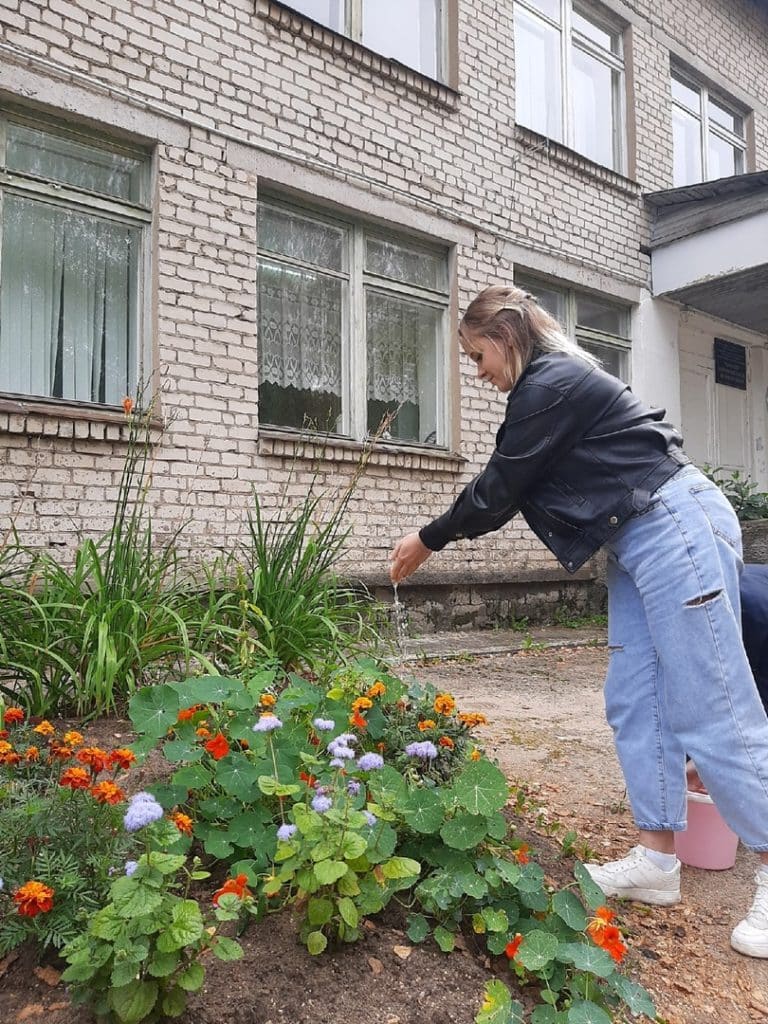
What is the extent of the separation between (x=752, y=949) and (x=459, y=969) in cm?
77

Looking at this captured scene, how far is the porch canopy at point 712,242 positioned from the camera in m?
8.51

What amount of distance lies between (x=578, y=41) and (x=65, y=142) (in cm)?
623

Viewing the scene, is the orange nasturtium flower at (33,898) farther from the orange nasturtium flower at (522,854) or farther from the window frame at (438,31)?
the window frame at (438,31)

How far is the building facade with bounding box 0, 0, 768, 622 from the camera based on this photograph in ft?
17.0

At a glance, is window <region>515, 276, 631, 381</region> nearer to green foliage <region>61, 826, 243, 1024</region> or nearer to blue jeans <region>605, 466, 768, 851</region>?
blue jeans <region>605, 466, 768, 851</region>

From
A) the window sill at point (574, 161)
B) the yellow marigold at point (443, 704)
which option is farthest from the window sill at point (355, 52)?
the yellow marigold at point (443, 704)

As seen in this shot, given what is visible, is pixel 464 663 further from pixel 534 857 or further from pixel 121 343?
pixel 534 857

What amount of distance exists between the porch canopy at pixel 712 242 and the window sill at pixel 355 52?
10.2ft

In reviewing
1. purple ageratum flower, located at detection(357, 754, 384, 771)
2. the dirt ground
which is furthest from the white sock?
purple ageratum flower, located at detection(357, 754, 384, 771)

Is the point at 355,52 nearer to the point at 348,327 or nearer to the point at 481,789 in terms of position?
the point at 348,327

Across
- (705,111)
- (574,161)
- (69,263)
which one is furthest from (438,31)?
(705,111)

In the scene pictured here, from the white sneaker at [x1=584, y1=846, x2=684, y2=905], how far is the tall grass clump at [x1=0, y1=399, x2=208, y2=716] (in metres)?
1.34

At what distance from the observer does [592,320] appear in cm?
912

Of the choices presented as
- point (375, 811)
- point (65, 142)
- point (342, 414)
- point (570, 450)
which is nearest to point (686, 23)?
point (342, 414)
